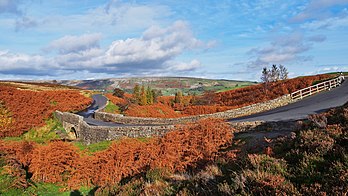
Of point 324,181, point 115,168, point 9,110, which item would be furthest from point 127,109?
point 324,181

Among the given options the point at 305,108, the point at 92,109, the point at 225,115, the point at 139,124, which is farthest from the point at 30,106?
the point at 305,108

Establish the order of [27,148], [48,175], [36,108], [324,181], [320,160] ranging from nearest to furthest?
[324,181] < [320,160] < [48,175] < [27,148] < [36,108]

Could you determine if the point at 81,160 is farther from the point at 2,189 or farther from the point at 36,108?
the point at 36,108

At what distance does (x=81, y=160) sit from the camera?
47.9 feet

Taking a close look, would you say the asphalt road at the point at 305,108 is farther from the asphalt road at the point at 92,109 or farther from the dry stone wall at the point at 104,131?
the asphalt road at the point at 92,109

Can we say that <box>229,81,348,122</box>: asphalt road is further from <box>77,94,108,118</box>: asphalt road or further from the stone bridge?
<box>77,94,108,118</box>: asphalt road

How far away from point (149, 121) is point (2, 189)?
49.1 ft

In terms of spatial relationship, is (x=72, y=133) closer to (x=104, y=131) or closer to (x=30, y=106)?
(x=30, y=106)

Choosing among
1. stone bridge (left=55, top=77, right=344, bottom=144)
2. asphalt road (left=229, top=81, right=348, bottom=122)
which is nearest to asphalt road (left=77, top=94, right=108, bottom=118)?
stone bridge (left=55, top=77, right=344, bottom=144)

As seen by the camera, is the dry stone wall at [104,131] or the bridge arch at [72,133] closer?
the dry stone wall at [104,131]

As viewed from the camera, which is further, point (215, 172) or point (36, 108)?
point (36, 108)

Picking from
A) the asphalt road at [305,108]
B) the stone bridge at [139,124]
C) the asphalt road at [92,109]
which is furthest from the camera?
the asphalt road at [92,109]

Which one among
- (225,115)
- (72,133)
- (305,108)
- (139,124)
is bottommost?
(72,133)

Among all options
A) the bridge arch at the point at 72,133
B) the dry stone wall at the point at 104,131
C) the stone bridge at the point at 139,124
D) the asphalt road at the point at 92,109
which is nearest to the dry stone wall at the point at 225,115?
the stone bridge at the point at 139,124
